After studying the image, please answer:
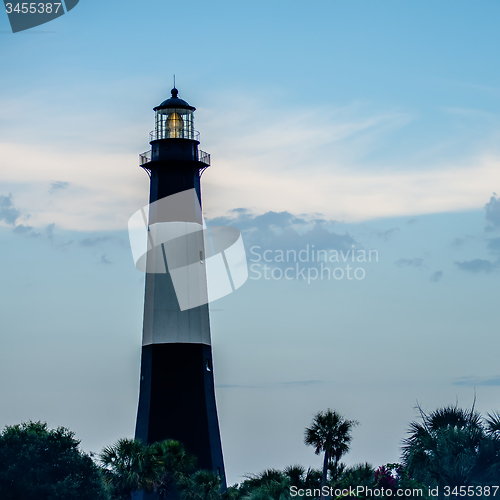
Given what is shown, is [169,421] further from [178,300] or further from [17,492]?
[17,492]

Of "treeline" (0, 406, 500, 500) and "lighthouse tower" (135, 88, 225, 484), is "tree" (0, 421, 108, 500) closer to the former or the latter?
"treeline" (0, 406, 500, 500)

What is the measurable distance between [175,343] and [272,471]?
8803mm

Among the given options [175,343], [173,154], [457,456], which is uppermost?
[173,154]

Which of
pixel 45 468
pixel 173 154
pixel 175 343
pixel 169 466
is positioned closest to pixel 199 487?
pixel 169 466

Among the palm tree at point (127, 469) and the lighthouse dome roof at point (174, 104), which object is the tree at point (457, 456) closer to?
the palm tree at point (127, 469)

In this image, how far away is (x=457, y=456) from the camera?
36.1 m

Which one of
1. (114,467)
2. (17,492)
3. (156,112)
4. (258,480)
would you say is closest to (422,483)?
(114,467)

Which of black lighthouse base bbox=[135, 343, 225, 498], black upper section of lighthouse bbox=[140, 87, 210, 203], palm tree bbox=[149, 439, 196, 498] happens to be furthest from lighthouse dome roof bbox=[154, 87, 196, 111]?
palm tree bbox=[149, 439, 196, 498]

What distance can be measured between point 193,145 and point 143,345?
12113 millimetres

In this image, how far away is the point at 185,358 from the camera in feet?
184

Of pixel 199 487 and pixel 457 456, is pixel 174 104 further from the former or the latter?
pixel 457 456

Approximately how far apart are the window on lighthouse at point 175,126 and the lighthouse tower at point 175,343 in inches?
2.3

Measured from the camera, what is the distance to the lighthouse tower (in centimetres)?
5506

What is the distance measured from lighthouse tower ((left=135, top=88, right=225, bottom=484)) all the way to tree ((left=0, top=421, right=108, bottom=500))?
7662 millimetres
